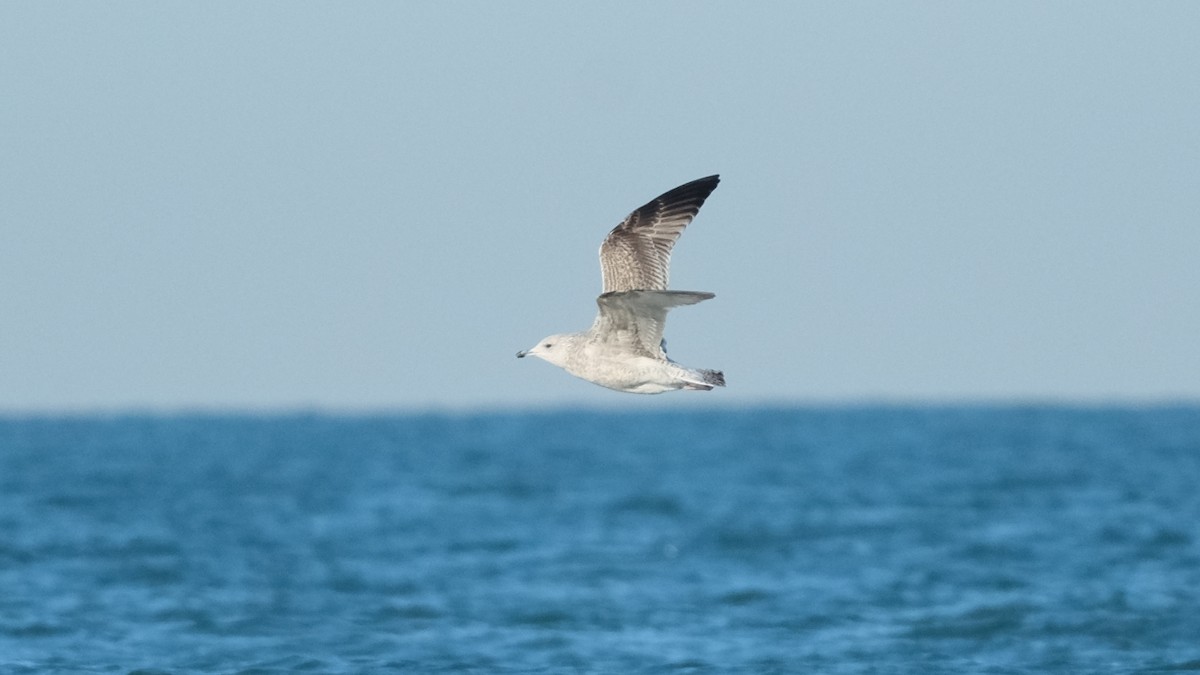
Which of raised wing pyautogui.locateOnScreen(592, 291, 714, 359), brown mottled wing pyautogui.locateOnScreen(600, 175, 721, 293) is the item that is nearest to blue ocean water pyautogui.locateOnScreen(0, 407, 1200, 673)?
brown mottled wing pyautogui.locateOnScreen(600, 175, 721, 293)

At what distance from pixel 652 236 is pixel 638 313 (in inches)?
61.9

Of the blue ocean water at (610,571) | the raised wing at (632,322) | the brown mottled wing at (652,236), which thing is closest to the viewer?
the raised wing at (632,322)

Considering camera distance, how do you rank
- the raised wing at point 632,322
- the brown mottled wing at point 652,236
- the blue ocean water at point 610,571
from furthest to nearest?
1. the blue ocean water at point 610,571
2. the brown mottled wing at point 652,236
3. the raised wing at point 632,322

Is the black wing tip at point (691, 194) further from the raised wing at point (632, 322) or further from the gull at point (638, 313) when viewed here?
the raised wing at point (632, 322)

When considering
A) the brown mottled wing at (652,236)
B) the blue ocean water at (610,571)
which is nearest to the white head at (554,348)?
the brown mottled wing at (652,236)

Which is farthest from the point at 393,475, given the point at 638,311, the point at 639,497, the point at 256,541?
the point at 638,311

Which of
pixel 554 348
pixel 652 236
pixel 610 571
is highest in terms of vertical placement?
pixel 652 236

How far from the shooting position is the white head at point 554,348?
13383mm

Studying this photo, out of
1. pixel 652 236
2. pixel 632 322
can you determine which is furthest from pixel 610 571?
pixel 632 322

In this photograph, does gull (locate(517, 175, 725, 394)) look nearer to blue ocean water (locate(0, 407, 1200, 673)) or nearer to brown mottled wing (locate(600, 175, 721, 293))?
brown mottled wing (locate(600, 175, 721, 293))

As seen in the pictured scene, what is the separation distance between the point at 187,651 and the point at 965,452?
5509 centimetres

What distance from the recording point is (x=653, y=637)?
2328 cm

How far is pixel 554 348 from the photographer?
13.5 m

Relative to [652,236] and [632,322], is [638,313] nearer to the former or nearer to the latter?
[632,322]
